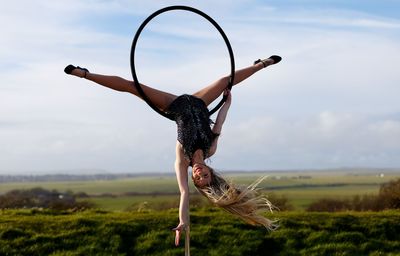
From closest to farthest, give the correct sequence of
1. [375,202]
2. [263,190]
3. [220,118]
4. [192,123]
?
[192,123], [220,118], [263,190], [375,202]

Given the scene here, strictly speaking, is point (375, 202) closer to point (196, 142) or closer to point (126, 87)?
point (196, 142)

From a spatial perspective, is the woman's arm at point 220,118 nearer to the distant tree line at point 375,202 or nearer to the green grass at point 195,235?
the green grass at point 195,235

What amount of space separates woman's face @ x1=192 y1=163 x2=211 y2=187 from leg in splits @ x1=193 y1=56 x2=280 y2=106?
0.98 meters

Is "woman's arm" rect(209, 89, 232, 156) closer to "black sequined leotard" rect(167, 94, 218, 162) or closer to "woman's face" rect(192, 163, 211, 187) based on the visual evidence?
"black sequined leotard" rect(167, 94, 218, 162)

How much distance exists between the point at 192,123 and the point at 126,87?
850 mm

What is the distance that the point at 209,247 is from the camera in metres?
14.0

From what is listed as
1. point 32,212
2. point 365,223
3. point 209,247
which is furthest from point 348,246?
point 32,212

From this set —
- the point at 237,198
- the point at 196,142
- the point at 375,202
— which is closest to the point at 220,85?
the point at 196,142

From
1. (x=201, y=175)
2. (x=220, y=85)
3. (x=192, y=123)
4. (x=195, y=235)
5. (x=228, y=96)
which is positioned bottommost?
(x=195, y=235)

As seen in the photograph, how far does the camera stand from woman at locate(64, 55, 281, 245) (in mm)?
7492

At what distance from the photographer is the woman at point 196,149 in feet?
24.6

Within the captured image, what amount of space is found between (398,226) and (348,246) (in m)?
1.89

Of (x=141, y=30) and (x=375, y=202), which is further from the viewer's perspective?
(x=375, y=202)

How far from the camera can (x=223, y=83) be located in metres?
8.30
